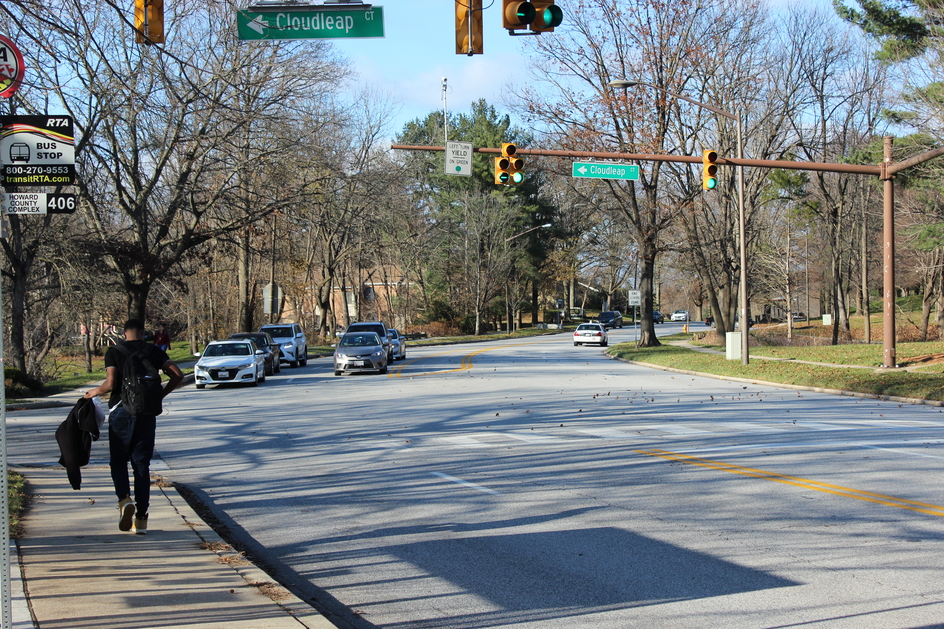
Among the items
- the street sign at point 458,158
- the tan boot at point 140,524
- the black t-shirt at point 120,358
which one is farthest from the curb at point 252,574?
the street sign at point 458,158

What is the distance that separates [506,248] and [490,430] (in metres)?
62.5

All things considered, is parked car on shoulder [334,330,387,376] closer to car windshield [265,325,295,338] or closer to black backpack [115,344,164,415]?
car windshield [265,325,295,338]

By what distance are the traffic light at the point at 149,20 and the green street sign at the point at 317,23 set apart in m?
0.93

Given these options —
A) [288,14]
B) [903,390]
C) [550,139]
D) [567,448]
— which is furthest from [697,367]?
[288,14]

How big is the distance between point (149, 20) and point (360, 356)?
2092 centimetres

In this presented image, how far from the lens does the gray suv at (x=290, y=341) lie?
36.2 meters

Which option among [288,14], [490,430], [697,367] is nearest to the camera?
[288,14]

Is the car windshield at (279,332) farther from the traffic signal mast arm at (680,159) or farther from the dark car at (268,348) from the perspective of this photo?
the traffic signal mast arm at (680,159)

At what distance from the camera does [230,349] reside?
90.2 feet

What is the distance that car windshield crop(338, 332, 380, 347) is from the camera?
31578mm

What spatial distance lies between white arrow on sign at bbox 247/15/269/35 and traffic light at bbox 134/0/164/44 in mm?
1054

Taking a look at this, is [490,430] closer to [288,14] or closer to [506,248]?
[288,14]

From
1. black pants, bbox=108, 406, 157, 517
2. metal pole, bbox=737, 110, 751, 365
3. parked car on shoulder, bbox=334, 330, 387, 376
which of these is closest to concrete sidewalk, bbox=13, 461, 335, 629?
black pants, bbox=108, 406, 157, 517

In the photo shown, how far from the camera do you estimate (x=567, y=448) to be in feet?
41.8
